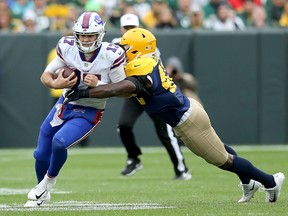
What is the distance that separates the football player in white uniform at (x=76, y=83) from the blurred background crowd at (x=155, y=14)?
755 centimetres

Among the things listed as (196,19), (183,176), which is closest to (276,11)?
(196,19)

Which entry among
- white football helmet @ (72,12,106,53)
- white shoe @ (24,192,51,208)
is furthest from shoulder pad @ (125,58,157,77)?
white shoe @ (24,192,51,208)

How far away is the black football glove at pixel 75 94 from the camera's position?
22.0ft

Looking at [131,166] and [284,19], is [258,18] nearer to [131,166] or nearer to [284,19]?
[284,19]

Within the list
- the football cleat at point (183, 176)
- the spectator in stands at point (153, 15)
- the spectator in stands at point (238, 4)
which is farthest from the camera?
the spectator in stands at point (238, 4)

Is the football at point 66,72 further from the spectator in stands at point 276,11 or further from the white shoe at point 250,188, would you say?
the spectator in stands at point 276,11

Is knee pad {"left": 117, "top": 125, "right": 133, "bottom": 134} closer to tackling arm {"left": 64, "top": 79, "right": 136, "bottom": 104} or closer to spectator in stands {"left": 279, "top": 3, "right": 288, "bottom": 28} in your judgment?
tackling arm {"left": 64, "top": 79, "right": 136, "bottom": 104}

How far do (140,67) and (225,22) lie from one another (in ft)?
28.0

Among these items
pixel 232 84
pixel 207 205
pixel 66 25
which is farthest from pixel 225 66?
pixel 207 205

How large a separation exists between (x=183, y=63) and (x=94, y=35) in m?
8.04

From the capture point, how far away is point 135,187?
882 centimetres

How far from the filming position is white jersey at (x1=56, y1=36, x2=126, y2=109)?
6855mm

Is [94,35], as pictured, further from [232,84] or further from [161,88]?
[232,84]

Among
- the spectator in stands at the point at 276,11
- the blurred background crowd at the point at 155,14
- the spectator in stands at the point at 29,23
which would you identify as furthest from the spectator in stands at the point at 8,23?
the spectator in stands at the point at 276,11
